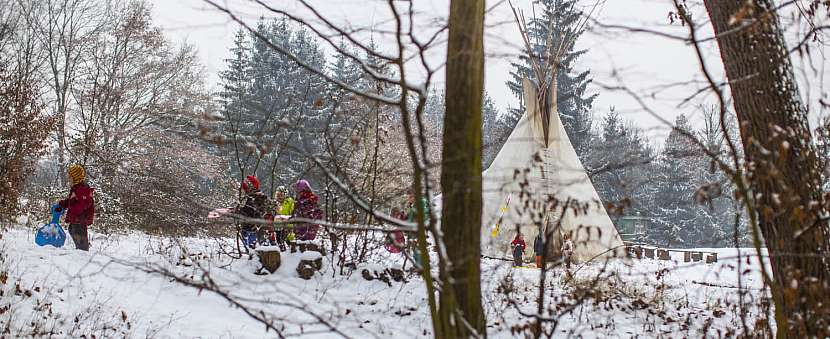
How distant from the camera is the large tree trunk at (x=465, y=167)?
2.38m

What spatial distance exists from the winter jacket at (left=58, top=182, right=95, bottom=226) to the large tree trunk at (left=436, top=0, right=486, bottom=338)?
260 inches

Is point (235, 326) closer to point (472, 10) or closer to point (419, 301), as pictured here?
point (419, 301)

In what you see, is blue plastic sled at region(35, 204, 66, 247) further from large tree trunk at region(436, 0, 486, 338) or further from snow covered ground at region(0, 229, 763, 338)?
large tree trunk at region(436, 0, 486, 338)

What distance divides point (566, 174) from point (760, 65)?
24.7 feet

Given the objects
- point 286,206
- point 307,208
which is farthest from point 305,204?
point 286,206

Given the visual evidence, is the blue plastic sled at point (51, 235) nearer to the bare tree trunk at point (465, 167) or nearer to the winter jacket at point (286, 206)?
A: the winter jacket at point (286, 206)

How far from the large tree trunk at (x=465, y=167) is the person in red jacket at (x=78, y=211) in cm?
660

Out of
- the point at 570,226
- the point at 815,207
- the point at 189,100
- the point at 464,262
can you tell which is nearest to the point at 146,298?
the point at 464,262

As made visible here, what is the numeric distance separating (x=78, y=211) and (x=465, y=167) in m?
6.80

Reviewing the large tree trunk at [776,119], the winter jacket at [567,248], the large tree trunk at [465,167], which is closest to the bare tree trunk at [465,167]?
the large tree trunk at [465,167]

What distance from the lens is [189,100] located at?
20.2m

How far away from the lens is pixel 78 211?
7.55m

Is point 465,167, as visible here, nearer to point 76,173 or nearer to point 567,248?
point 567,248

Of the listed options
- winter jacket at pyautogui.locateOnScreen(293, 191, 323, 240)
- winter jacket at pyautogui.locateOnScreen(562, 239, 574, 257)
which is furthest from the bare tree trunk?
winter jacket at pyautogui.locateOnScreen(293, 191, 323, 240)
